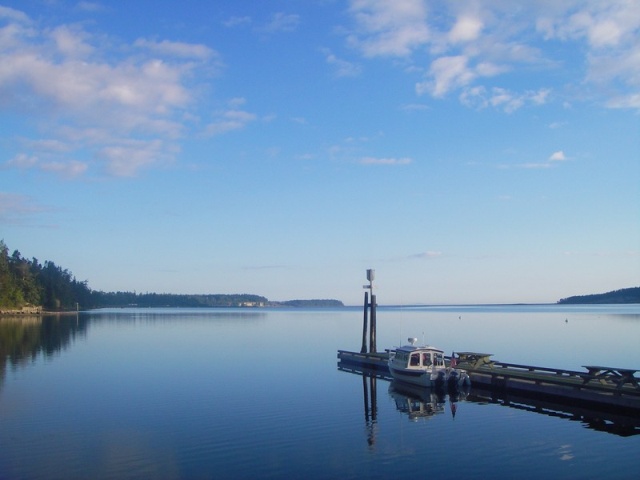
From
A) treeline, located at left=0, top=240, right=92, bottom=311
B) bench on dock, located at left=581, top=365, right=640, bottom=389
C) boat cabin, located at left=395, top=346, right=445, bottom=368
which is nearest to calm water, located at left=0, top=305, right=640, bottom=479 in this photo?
boat cabin, located at left=395, top=346, right=445, bottom=368

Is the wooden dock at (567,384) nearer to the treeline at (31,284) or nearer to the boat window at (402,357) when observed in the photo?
the boat window at (402,357)

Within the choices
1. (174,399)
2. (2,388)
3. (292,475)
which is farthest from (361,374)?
(292,475)

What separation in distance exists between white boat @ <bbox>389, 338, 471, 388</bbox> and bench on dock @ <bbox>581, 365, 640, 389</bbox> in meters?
6.40

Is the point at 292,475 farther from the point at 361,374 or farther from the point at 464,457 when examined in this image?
the point at 361,374


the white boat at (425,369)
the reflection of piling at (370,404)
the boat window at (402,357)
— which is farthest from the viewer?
the boat window at (402,357)

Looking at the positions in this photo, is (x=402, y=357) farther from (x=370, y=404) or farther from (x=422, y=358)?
(x=370, y=404)

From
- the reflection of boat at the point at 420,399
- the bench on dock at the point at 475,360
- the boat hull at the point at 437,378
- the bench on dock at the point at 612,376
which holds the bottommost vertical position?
the reflection of boat at the point at 420,399

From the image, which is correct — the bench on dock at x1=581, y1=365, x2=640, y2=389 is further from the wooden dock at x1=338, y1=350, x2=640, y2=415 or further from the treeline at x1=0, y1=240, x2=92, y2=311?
the treeline at x1=0, y1=240, x2=92, y2=311

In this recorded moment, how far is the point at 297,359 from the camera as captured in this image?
50500 millimetres

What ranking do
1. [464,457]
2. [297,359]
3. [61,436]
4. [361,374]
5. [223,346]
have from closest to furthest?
[464,457] → [61,436] → [361,374] → [297,359] → [223,346]

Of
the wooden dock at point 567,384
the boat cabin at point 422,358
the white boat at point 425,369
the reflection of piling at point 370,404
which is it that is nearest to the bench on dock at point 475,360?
the wooden dock at point 567,384

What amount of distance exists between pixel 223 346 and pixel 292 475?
46613 mm

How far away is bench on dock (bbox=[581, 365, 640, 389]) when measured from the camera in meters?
25.5

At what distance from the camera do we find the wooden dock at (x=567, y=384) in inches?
993
